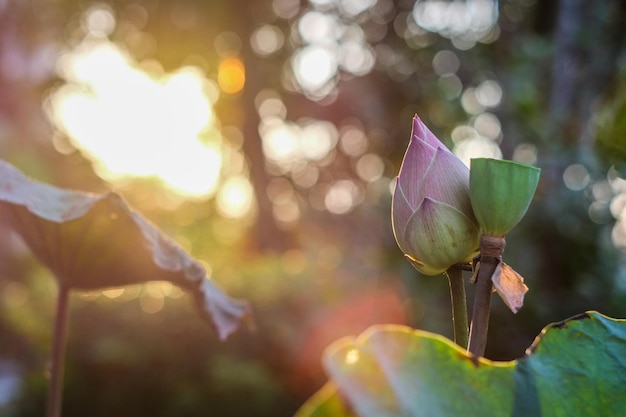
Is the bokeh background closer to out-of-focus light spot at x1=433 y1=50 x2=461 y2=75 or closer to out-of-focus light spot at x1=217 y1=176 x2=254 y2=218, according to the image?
out-of-focus light spot at x1=433 y1=50 x2=461 y2=75

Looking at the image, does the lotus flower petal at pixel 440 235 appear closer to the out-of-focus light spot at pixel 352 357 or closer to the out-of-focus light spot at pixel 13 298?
the out-of-focus light spot at pixel 352 357

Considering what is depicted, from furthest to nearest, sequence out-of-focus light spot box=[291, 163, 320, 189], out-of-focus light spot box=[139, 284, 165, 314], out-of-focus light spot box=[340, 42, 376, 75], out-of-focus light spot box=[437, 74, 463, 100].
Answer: out-of-focus light spot box=[291, 163, 320, 189]
out-of-focus light spot box=[340, 42, 376, 75]
out-of-focus light spot box=[437, 74, 463, 100]
out-of-focus light spot box=[139, 284, 165, 314]

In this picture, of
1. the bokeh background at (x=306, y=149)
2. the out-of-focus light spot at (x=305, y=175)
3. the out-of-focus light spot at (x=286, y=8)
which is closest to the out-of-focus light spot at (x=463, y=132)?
the bokeh background at (x=306, y=149)

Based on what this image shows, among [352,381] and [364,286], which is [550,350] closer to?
[352,381]

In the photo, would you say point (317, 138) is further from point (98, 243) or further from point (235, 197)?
point (98, 243)

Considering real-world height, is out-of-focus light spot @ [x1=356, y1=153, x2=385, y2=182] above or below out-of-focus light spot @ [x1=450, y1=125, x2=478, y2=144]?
below

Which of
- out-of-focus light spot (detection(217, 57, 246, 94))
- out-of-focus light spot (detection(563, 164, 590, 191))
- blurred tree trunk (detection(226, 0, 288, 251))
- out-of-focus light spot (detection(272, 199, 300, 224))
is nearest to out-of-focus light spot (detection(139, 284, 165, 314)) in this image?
out-of-focus light spot (detection(563, 164, 590, 191))

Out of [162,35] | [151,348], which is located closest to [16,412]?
[151,348]

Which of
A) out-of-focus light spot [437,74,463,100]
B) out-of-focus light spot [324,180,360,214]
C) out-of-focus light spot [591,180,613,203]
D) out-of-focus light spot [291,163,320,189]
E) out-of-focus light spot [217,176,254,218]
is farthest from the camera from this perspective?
out-of-focus light spot [217,176,254,218]

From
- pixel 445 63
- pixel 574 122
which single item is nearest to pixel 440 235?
pixel 574 122
